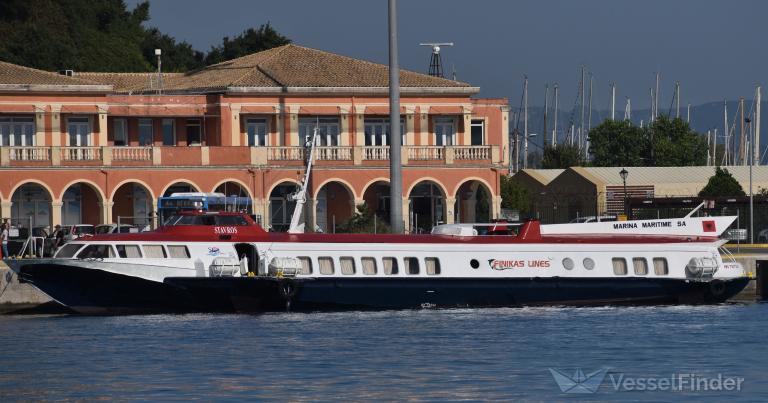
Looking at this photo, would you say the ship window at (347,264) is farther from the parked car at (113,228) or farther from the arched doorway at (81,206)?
the arched doorway at (81,206)

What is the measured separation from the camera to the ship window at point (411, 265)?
43562mm

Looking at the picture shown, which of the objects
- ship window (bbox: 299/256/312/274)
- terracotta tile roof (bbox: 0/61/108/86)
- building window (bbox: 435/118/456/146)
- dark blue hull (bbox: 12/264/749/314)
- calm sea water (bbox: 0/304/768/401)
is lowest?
calm sea water (bbox: 0/304/768/401)

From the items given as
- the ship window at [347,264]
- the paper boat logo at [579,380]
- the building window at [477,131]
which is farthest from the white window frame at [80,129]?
the paper boat logo at [579,380]

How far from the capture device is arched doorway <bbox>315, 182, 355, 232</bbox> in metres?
67.4

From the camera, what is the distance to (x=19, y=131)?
64.0 m

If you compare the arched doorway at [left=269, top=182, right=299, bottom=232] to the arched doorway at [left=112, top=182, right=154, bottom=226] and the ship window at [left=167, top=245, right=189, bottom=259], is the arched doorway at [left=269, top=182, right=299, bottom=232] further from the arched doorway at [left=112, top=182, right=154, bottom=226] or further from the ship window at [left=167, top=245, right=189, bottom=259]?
the ship window at [left=167, top=245, right=189, bottom=259]

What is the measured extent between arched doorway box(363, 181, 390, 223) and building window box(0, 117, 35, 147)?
1399 centimetres

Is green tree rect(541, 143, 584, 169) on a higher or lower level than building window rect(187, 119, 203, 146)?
lower

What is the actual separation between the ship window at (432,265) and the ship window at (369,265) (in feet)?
4.71

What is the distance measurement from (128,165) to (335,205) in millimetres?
9661

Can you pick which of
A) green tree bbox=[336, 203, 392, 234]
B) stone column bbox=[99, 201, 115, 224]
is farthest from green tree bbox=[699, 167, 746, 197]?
stone column bbox=[99, 201, 115, 224]

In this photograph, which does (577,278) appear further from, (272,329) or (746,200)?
(746,200)

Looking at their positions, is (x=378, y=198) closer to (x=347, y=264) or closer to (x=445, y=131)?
(x=445, y=131)

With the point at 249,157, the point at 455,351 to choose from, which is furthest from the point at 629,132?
the point at 455,351
